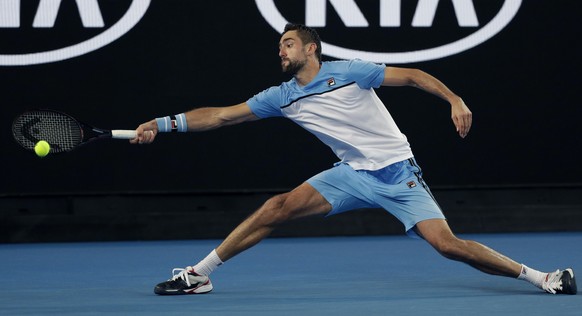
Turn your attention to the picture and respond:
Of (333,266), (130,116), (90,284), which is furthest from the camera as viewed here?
(130,116)

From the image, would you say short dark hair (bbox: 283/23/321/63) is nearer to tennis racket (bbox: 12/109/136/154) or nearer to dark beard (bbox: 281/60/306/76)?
dark beard (bbox: 281/60/306/76)

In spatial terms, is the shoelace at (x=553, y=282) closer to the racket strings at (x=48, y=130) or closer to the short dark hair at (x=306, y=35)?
the short dark hair at (x=306, y=35)

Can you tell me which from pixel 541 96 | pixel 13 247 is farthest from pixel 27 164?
pixel 541 96

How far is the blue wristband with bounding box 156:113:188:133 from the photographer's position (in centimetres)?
668

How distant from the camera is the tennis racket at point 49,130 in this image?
6848 mm

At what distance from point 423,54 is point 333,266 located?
2.03 metres

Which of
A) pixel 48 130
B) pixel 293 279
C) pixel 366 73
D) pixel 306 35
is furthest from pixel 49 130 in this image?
pixel 366 73

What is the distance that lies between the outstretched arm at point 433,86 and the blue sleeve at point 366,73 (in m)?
0.04

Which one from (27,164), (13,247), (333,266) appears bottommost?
(333,266)

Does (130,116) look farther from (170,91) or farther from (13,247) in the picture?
(13,247)

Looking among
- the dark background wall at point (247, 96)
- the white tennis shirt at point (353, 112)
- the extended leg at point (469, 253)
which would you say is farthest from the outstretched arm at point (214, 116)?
the dark background wall at point (247, 96)

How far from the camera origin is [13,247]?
371 inches

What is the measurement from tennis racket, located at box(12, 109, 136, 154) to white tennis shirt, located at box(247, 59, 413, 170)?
122 cm

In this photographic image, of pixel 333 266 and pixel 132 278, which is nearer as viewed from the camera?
Answer: pixel 132 278
